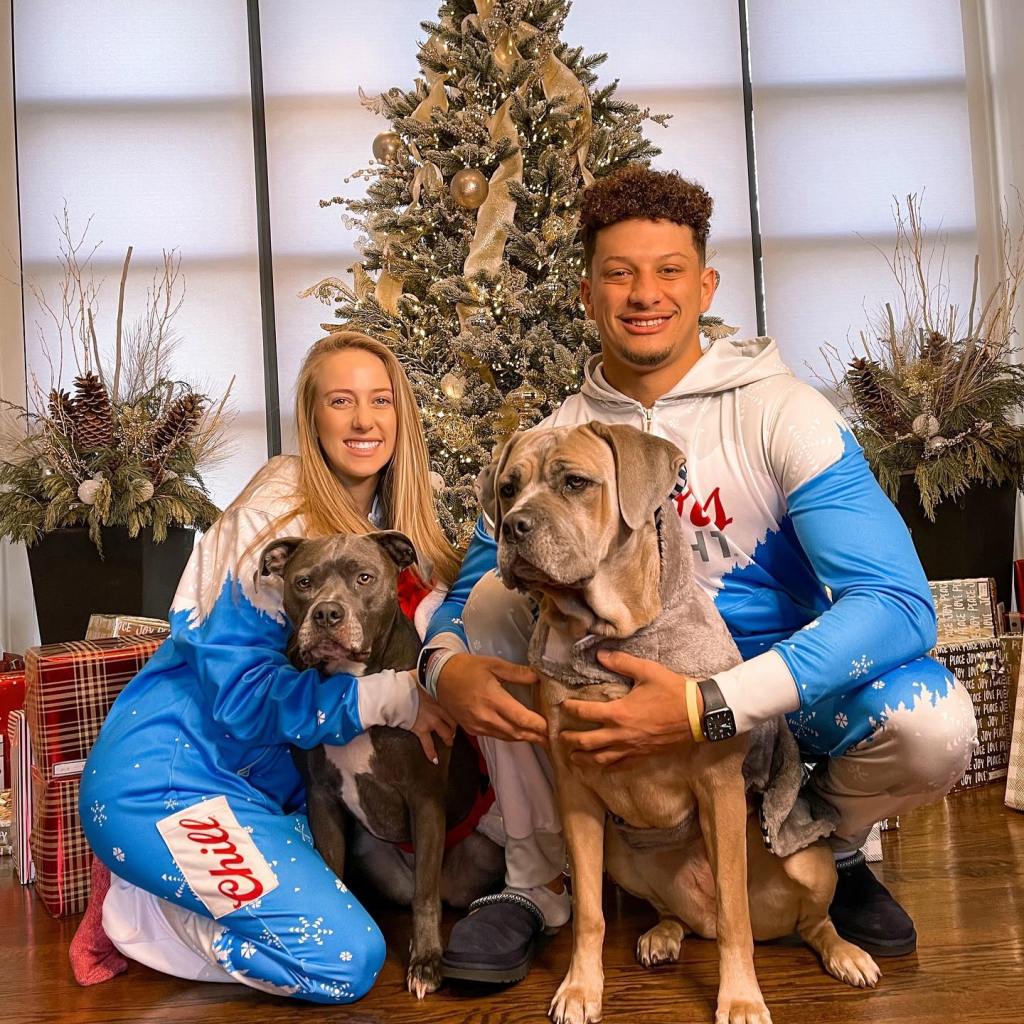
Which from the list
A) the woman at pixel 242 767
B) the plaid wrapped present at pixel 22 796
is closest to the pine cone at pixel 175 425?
the plaid wrapped present at pixel 22 796

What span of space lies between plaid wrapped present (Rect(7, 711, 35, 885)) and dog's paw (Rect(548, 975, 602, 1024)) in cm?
176

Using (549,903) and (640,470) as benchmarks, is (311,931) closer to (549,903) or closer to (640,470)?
(549,903)

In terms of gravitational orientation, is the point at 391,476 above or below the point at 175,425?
below

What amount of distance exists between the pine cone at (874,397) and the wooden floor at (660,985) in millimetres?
2227

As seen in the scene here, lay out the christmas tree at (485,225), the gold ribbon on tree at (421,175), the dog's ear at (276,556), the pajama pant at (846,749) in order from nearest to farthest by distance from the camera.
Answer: the pajama pant at (846,749) < the dog's ear at (276,556) < the christmas tree at (485,225) < the gold ribbon on tree at (421,175)

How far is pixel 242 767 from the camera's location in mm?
2232

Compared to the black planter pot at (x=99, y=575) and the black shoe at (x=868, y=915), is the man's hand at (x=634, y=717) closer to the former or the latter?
the black shoe at (x=868, y=915)

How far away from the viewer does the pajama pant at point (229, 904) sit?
1.97 metres

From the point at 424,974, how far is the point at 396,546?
86cm

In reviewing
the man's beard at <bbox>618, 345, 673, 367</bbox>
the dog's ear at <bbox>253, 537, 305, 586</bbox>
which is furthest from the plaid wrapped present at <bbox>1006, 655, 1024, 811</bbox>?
the dog's ear at <bbox>253, 537, 305, 586</bbox>

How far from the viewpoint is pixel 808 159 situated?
601 centimetres

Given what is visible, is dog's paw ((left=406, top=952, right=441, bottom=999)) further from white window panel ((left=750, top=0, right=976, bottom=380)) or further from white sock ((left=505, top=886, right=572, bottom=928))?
white window panel ((left=750, top=0, right=976, bottom=380))

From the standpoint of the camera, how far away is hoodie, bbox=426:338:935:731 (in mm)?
1857

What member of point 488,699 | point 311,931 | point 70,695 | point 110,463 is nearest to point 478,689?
point 488,699
